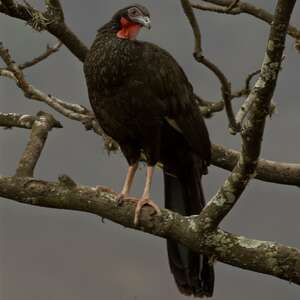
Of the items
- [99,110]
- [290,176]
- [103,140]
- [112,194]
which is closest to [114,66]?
[99,110]

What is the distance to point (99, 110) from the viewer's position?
18.3ft

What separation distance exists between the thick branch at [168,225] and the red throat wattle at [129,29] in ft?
4.63

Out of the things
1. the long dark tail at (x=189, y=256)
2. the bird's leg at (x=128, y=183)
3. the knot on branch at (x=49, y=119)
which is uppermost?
the knot on branch at (x=49, y=119)

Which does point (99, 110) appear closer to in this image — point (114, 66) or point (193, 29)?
point (114, 66)

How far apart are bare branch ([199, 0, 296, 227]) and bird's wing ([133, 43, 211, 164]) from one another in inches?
48.3

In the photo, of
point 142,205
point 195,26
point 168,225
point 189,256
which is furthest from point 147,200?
point 195,26

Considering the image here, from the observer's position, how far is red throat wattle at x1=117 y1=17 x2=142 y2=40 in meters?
5.84

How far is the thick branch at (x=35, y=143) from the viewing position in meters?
5.51

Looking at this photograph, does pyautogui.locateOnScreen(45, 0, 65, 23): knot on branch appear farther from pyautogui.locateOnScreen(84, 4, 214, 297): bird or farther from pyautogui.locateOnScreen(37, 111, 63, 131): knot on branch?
pyautogui.locateOnScreen(37, 111, 63, 131): knot on branch

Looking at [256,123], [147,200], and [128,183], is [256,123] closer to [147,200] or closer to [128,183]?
[147,200]

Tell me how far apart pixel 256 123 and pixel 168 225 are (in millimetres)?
1167

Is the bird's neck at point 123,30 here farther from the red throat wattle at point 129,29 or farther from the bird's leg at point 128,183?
the bird's leg at point 128,183

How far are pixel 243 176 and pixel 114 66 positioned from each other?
1816mm

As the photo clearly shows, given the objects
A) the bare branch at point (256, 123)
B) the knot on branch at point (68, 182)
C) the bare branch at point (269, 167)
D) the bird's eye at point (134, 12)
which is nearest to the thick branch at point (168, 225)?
the knot on branch at point (68, 182)
